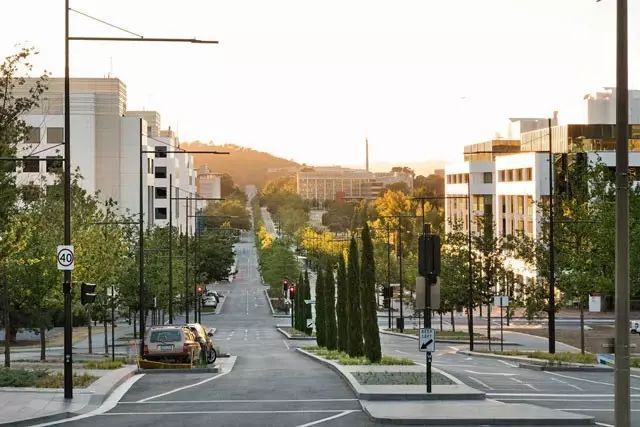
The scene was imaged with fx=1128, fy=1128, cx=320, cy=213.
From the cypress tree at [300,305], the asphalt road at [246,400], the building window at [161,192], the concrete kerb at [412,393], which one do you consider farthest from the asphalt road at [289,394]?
the building window at [161,192]

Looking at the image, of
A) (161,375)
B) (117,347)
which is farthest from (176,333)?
(117,347)

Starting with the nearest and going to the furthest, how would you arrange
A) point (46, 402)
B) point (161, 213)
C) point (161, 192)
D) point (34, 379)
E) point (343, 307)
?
1. point (46, 402)
2. point (34, 379)
3. point (343, 307)
4. point (161, 213)
5. point (161, 192)

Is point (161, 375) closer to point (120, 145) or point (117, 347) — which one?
point (117, 347)

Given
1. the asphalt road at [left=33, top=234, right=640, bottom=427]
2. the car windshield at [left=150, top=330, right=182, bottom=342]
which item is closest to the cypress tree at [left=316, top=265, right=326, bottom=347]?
the asphalt road at [left=33, top=234, right=640, bottom=427]

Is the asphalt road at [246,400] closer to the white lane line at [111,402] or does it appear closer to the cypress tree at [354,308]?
the white lane line at [111,402]

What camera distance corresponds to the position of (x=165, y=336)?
3759 centimetres

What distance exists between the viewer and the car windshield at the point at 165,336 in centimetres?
3747

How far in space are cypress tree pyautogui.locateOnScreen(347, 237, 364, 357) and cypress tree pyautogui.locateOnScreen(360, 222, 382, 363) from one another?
233 centimetres

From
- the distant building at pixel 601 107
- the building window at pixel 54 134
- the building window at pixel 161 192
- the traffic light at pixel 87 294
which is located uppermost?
the distant building at pixel 601 107

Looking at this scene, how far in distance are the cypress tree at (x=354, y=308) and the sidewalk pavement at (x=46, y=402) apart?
1227cm

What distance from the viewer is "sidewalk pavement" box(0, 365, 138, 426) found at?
21438 millimetres

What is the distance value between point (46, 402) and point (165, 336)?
44.9 ft

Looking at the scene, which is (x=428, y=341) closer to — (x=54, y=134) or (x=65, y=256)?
(x=65, y=256)

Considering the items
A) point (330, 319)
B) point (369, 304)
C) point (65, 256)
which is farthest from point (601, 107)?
point (65, 256)
